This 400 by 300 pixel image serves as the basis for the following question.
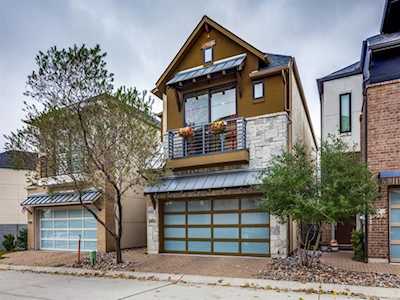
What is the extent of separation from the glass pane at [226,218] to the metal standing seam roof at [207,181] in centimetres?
143

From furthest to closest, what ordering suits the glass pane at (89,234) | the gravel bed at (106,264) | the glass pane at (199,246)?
the glass pane at (89,234) < the glass pane at (199,246) < the gravel bed at (106,264)

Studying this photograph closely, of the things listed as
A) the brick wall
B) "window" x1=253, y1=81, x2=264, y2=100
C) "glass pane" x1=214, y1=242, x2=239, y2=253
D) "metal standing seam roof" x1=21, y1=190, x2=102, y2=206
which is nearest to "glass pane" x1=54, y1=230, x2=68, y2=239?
"metal standing seam roof" x1=21, y1=190, x2=102, y2=206

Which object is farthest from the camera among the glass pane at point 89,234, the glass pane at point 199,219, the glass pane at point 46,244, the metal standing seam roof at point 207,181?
the glass pane at point 46,244

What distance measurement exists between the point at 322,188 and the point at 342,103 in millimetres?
8010

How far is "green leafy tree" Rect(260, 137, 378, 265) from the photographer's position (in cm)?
1029

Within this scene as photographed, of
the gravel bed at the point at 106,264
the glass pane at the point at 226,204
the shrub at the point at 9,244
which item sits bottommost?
the shrub at the point at 9,244

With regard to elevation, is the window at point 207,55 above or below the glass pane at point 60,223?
above

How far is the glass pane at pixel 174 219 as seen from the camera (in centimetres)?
1586

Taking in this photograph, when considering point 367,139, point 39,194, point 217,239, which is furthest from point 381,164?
point 39,194

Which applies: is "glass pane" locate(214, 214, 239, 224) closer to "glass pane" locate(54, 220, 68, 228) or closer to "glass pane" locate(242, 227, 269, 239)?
"glass pane" locate(242, 227, 269, 239)

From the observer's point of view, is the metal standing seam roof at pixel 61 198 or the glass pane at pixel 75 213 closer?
the metal standing seam roof at pixel 61 198

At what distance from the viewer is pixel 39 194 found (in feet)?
66.5

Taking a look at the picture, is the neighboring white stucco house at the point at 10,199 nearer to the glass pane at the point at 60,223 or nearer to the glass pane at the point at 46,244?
the glass pane at the point at 46,244

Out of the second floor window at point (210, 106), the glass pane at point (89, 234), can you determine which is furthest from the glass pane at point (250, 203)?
the glass pane at point (89, 234)
